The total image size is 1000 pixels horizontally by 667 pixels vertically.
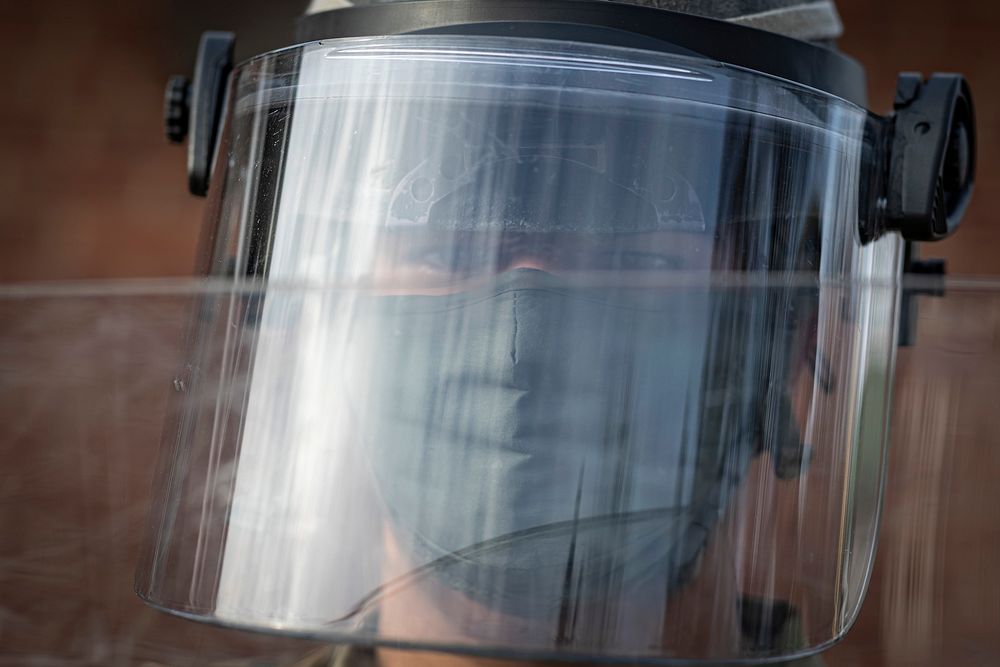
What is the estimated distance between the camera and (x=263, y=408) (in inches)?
26.6

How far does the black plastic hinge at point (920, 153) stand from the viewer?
0.75 m

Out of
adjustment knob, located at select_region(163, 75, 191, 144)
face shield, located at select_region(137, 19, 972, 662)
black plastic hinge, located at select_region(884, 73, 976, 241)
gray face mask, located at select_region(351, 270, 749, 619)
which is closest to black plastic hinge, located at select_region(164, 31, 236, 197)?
adjustment knob, located at select_region(163, 75, 191, 144)

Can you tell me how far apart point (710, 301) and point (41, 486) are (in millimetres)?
503

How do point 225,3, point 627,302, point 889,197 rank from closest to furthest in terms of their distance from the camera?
1. point 627,302
2. point 889,197
3. point 225,3

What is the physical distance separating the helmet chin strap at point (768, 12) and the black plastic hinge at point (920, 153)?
0.10 metres

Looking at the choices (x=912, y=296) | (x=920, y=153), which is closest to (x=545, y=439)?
(x=912, y=296)

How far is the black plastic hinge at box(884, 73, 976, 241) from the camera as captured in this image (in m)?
0.75

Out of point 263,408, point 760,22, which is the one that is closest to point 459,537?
point 263,408

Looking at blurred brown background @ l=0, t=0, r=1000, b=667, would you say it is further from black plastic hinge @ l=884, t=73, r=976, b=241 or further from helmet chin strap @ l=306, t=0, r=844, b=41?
helmet chin strap @ l=306, t=0, r=844, b=41

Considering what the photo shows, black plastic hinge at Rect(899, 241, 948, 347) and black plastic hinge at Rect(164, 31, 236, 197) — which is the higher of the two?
black plastic hinge at Rect(164, 31, 236, 197)

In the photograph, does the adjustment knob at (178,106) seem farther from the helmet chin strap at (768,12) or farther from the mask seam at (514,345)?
the mask seam at (514,345)

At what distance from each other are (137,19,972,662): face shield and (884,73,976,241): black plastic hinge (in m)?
0.07

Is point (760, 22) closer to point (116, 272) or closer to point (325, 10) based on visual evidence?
point (325, 10)

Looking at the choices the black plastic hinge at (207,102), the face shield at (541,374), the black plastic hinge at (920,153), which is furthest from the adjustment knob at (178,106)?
the black plastic hinge at (920,153)
